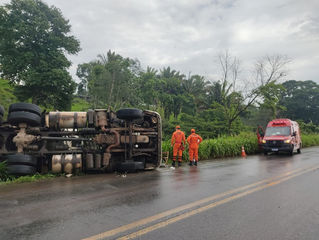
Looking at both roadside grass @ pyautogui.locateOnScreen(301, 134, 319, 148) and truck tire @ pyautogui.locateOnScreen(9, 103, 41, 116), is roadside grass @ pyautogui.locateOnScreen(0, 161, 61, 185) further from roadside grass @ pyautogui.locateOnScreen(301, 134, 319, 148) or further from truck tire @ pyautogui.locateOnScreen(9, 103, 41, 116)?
roadside grass @ pyautogui.locateOnScreen(301, 134, 319, 148)

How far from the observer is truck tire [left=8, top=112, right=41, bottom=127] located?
762 cm

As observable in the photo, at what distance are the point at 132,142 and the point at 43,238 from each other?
5.58m

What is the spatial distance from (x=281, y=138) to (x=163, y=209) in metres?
13.8

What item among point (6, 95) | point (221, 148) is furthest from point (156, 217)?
point (6, 95)

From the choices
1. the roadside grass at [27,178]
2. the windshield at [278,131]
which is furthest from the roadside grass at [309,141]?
the roadside grass at [27,178]

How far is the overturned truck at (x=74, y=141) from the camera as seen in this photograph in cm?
772

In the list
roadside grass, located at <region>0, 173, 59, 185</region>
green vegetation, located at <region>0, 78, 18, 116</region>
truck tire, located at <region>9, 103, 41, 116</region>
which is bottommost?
roadside grass, located at <region>0, 173, 59, 185</region>

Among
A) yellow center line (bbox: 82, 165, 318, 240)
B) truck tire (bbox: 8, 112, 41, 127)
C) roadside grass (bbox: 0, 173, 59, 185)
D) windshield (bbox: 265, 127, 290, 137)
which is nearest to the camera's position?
yellow center line (bbox: 82, 165, 318, 240)

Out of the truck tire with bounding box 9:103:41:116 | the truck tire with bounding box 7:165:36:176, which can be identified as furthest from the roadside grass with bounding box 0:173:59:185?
the truck tire with bounding box 9:103:41:116

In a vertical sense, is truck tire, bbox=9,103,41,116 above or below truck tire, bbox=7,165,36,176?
above

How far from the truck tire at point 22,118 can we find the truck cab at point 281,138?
13.6 m

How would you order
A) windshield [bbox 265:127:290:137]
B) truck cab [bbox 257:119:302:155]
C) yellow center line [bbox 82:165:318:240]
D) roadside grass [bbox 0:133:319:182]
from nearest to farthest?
yellow center line [bbox 82:165:318:240]
roadside grass [bbox 0:133:319:182]
truck cab [bbox 257:119:302:155]
windshield [bbox 265:127:290:137]

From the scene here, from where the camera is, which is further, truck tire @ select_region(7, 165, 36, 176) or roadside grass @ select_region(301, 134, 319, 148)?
roadside grass @ select_region(301, 134, 319, 148)

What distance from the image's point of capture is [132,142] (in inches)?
348
